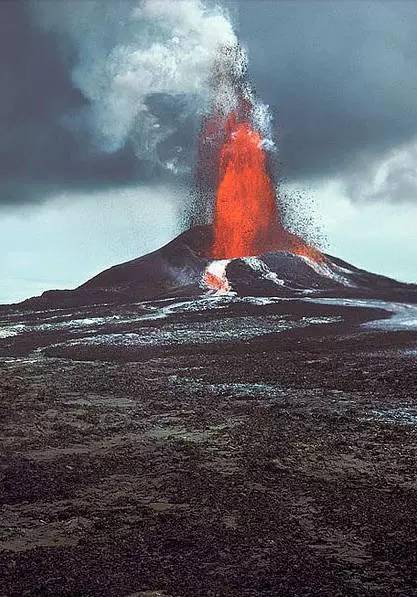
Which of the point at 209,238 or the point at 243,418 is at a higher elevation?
the point at 209,238

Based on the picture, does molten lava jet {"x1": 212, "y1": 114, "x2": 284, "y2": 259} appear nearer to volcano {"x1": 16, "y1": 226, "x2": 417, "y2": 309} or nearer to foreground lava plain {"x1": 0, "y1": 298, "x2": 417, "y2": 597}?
volcano {"x1": 16, "y1": 226, "x2": 417, "y2": 309}

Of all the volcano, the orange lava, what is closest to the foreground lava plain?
the volcano

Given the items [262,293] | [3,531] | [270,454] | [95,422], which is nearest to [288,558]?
[3,531]

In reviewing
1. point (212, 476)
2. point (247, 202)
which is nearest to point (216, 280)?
point (247, 202)

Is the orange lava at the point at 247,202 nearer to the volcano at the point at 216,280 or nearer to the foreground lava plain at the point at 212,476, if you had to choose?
the volcano at the point at 216,280

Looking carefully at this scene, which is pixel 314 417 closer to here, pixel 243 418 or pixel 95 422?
pixel 243 418

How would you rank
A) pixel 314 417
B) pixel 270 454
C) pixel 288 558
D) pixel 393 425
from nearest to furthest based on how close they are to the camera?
pixel 288 558, pixel 270 454, pixel 393 425, pixel 314 417
